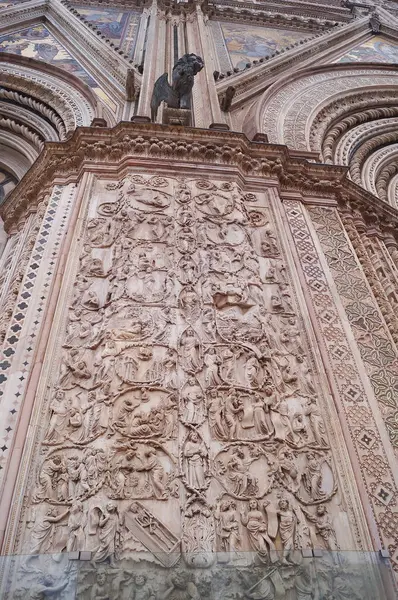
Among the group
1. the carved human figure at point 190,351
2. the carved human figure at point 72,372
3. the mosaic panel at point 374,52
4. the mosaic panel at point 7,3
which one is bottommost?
the carved human figure at point 72,372

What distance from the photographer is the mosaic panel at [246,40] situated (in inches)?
429

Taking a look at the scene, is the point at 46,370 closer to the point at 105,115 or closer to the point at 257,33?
the point at 105,115

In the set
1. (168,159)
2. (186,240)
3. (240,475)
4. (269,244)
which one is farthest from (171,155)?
(240,475)

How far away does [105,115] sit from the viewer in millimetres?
7590

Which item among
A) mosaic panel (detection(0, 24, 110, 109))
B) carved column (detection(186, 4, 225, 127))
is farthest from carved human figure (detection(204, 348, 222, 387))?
mosaic panel (detection(0, 24, 110, 109))

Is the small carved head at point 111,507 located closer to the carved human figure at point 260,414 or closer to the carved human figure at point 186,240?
the carved human figure at point 260,414

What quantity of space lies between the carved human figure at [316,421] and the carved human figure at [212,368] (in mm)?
739

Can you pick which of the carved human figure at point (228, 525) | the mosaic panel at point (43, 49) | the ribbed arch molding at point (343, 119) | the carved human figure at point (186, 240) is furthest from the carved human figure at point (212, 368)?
the mosaic panel at point (43, 49)

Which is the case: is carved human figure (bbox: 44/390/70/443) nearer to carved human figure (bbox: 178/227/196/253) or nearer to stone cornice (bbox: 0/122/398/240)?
carved human figure (bbox: 178/227/196/253)

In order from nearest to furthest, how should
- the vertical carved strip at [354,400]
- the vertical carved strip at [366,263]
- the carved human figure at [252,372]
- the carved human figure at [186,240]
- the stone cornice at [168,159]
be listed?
the vertical carved strip at [354,400], the carved human figure at [252,372], the carved human figure at [186,240], the vertical carved strip at [366,263], the stone cornice at [168,159]

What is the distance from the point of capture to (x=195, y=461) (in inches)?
138

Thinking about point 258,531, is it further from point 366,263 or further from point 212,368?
point 366,263

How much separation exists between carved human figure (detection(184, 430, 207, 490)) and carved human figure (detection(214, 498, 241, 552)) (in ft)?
0.63

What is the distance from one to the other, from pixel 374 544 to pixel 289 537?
0.58 metres
